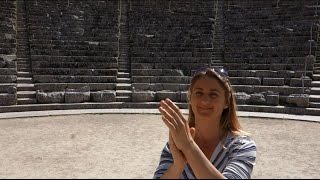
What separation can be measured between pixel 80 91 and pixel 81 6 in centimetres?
868

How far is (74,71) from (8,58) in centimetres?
239

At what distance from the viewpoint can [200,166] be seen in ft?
5.74

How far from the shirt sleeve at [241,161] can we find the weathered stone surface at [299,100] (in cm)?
955

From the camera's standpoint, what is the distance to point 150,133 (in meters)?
8.18

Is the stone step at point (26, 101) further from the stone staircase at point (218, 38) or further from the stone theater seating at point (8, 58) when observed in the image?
the stone staircase at point (218, 38)

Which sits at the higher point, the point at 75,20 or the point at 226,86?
the point at 75,20

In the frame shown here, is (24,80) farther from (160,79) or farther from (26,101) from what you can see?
(160,79)

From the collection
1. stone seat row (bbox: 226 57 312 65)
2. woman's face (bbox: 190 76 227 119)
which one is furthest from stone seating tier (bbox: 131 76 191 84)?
woman's face (bbox: 190 76 227 119)

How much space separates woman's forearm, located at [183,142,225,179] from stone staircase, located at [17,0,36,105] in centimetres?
1050

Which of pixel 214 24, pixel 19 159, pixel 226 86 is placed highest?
pixel 214 24

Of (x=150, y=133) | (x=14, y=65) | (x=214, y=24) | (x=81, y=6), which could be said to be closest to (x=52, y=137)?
(x=150, y=133)

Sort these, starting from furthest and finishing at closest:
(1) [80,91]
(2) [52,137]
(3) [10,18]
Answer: (3) [10,18] → (1) [80,91] → (2) [52,137]

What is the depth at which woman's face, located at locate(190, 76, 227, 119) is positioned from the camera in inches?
81.4

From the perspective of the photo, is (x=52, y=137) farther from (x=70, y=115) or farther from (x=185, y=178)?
(x=185, y=178)
